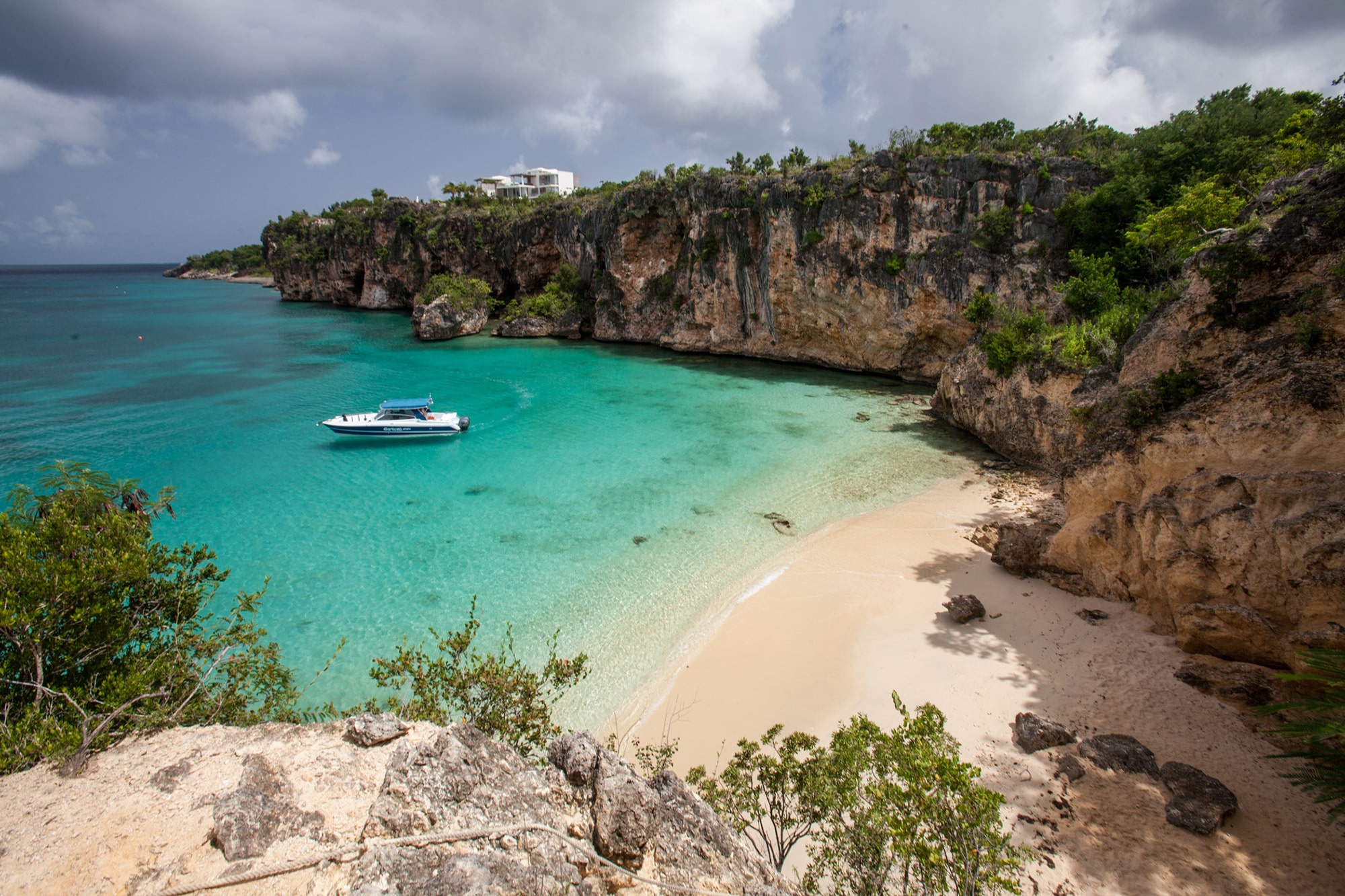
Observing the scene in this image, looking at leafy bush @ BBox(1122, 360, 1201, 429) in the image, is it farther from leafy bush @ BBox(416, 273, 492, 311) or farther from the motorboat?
leafy bush @ BBox(416, 273, 492, 311)

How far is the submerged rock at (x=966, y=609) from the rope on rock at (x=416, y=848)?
744 centimetres

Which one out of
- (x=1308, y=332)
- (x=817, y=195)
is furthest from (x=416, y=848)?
(x=817, y=195)

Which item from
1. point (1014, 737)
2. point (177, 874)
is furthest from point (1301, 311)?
point (177, 874)

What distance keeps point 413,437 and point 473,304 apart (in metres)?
25.8

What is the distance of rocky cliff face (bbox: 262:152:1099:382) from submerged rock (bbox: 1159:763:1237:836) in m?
21.6

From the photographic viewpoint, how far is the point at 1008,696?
8.16 meters

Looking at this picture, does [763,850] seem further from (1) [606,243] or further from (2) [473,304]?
(2) [473,304]

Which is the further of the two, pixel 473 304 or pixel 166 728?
pixel 473 304

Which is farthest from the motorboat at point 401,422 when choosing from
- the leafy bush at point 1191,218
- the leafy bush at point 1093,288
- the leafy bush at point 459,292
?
the leafy bush at point 459,292

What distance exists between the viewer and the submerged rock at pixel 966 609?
996 cm

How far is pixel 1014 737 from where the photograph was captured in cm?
735

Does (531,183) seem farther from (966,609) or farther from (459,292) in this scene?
(966,609)

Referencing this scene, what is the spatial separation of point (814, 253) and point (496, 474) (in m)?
19.5

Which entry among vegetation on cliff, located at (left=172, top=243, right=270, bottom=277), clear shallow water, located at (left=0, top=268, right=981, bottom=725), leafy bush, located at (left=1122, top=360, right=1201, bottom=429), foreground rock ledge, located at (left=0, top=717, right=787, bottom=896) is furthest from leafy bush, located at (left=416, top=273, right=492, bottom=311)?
vegetation on cliff, located at (left=172, top=243, right=270, bottom=277)
